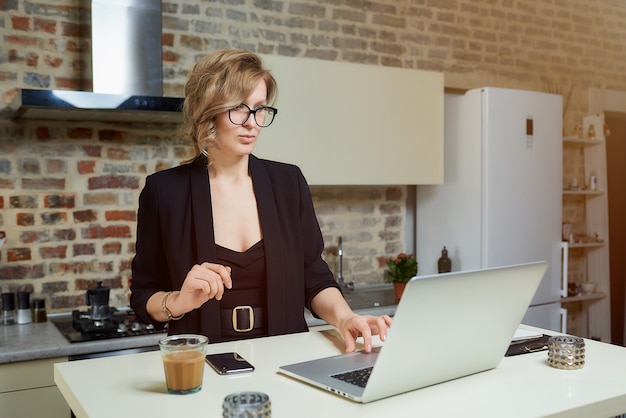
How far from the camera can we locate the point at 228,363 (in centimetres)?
148

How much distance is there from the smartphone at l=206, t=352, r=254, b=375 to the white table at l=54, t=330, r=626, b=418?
20 mm

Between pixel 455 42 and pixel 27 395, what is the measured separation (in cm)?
337

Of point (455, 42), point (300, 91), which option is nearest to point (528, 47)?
point (455, 42)

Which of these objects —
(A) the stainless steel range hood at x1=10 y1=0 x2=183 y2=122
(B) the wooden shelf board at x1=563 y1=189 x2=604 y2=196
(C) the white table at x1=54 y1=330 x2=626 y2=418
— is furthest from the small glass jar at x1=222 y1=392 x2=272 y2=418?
(B) the wooden shelf board at x1=563 y1=189 x2=604 y2=196

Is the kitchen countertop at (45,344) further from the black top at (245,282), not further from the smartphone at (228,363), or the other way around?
the smartphone at (228,363)

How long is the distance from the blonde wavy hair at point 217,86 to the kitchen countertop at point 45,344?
1167 mm

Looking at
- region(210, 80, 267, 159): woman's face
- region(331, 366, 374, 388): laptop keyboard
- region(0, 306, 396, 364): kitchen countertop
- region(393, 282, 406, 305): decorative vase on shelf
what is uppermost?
region(210, 80, 267, 159): woman's face

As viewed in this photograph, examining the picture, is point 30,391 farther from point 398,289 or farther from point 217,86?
point 398,289

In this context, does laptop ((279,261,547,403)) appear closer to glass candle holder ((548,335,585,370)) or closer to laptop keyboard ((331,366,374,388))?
laptop keyboard ((331,366,374,388))

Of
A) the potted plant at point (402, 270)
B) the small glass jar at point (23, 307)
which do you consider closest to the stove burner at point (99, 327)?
the small glass jar at point (23, 307)

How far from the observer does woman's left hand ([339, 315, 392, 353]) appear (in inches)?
62.2

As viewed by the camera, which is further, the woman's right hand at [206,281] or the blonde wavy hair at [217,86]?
the blonde wavy hair at [217,86]

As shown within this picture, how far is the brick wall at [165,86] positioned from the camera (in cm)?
321

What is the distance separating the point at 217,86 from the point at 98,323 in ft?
4.99
